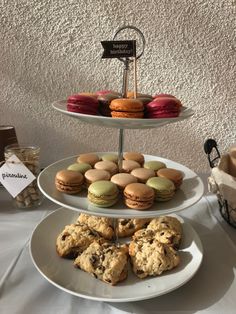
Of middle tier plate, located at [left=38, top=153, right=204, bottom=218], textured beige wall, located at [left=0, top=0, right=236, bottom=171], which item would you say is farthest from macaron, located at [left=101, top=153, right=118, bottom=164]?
textured beige wall, located at [left=0, top=0, right=236, bottom=171]

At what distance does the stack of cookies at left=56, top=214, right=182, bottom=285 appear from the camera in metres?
0.55

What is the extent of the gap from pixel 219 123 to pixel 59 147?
0.58 m

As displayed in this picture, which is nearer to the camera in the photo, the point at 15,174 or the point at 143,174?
the point at 143,174

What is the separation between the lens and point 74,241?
24.0 inches

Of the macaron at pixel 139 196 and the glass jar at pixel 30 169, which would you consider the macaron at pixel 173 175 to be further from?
the glass jar at pixel 30 169

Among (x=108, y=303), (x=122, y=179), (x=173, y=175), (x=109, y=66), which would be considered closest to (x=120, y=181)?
(x=122, y=179)

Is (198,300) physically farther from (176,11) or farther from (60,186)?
(176,11)

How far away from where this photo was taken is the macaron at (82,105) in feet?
1.78

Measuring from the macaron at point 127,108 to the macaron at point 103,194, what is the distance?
0.13 m

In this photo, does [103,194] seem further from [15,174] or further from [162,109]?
[15,174]

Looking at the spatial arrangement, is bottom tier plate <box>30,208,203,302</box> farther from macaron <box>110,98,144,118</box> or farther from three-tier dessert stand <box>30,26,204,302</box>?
macaron <box>110,98,144,118</box>

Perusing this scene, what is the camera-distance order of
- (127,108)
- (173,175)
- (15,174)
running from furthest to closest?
(15,174) < (173,175) < (127,108)

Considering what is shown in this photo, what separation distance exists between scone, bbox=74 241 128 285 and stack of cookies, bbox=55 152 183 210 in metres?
0.08

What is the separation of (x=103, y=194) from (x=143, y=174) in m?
0.12
